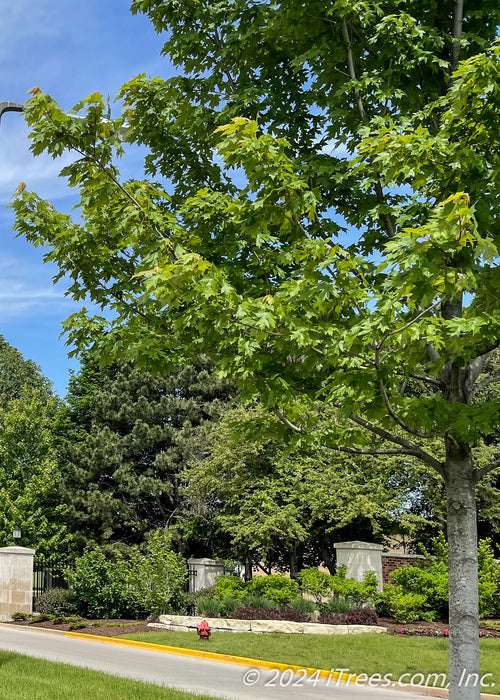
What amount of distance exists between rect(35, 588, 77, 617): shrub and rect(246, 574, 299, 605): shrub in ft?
20.6

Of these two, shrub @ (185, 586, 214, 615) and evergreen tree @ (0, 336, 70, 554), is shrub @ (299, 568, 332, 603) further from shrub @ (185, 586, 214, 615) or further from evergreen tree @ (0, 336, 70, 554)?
evergreen tree @ (0, 336, 70, 554)

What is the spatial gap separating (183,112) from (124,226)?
2256mm

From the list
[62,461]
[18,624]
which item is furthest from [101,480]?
[18,624]

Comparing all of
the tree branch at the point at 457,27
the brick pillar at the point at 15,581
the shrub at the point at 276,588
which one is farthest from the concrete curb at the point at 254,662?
the tree branch at the point at 457,27

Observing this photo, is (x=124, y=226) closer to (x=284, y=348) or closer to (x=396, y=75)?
(x=284, y=348)

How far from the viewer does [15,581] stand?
83.7 feet

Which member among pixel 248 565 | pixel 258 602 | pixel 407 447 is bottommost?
pixel 248 565

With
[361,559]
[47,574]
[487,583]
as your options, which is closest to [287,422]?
[487,583]

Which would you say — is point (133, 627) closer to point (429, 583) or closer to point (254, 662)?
point (254, 662)

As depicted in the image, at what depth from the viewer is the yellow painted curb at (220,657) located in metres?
12.2

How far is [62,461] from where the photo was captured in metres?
38.9

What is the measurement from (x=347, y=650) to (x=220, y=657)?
263cm

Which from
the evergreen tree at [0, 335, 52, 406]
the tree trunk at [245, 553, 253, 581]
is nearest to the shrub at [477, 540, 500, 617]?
the tree trunk at [245, 553, 253, 581]

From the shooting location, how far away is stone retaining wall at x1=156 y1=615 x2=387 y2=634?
17.6 m
